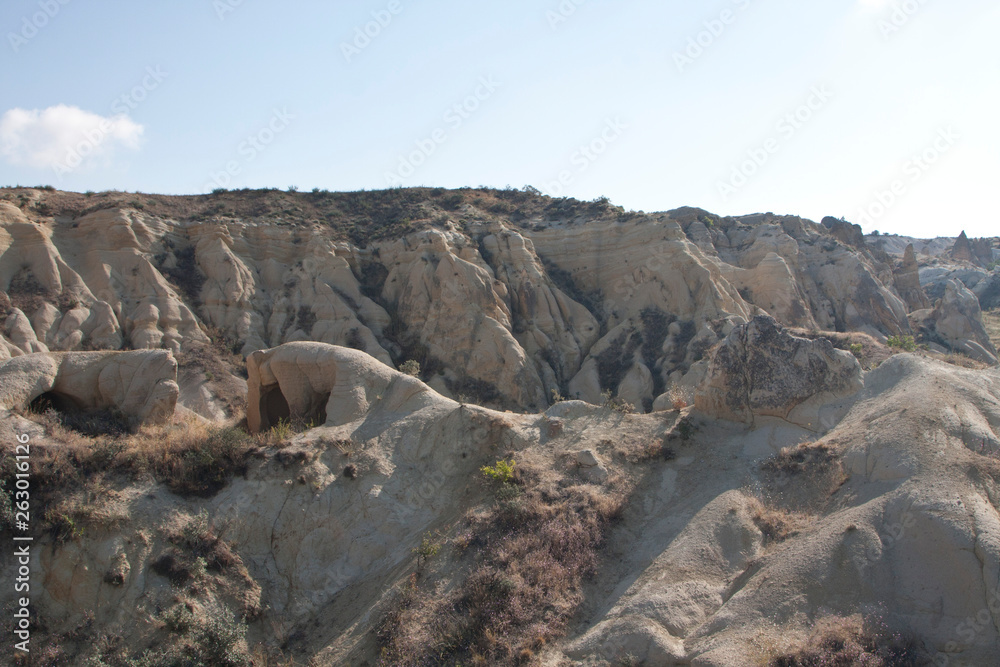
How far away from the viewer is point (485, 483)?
1321 cm

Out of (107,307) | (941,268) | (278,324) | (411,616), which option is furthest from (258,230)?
(941,268)

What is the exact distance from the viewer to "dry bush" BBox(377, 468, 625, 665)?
979cm

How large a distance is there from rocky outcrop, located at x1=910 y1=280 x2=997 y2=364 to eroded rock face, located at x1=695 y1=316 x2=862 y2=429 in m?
34.0

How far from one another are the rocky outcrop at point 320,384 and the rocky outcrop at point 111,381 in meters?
1.98

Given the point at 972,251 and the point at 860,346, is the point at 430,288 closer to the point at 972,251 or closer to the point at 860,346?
the point at 860,346

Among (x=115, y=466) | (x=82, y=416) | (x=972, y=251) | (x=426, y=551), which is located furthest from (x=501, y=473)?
(x=972, y=251)

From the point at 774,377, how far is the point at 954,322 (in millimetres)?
37983

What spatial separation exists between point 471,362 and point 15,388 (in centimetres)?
2176

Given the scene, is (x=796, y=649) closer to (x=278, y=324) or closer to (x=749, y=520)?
(x=749, y=520)

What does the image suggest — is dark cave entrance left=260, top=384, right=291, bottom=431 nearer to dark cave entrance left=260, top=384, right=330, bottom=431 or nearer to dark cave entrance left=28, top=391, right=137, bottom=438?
dark cave entrance left=260, top=384, right=330, bottom=431

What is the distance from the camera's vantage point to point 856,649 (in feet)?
27.2

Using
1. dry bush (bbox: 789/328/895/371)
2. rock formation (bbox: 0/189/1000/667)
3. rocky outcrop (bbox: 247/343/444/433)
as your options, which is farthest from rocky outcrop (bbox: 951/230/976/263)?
rocky outcrop (bbox: 247/343/444/433)

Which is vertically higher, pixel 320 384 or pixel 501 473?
pixel 320 384

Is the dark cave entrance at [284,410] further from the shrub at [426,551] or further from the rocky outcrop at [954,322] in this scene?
the rocky outcrop at [954,322]
